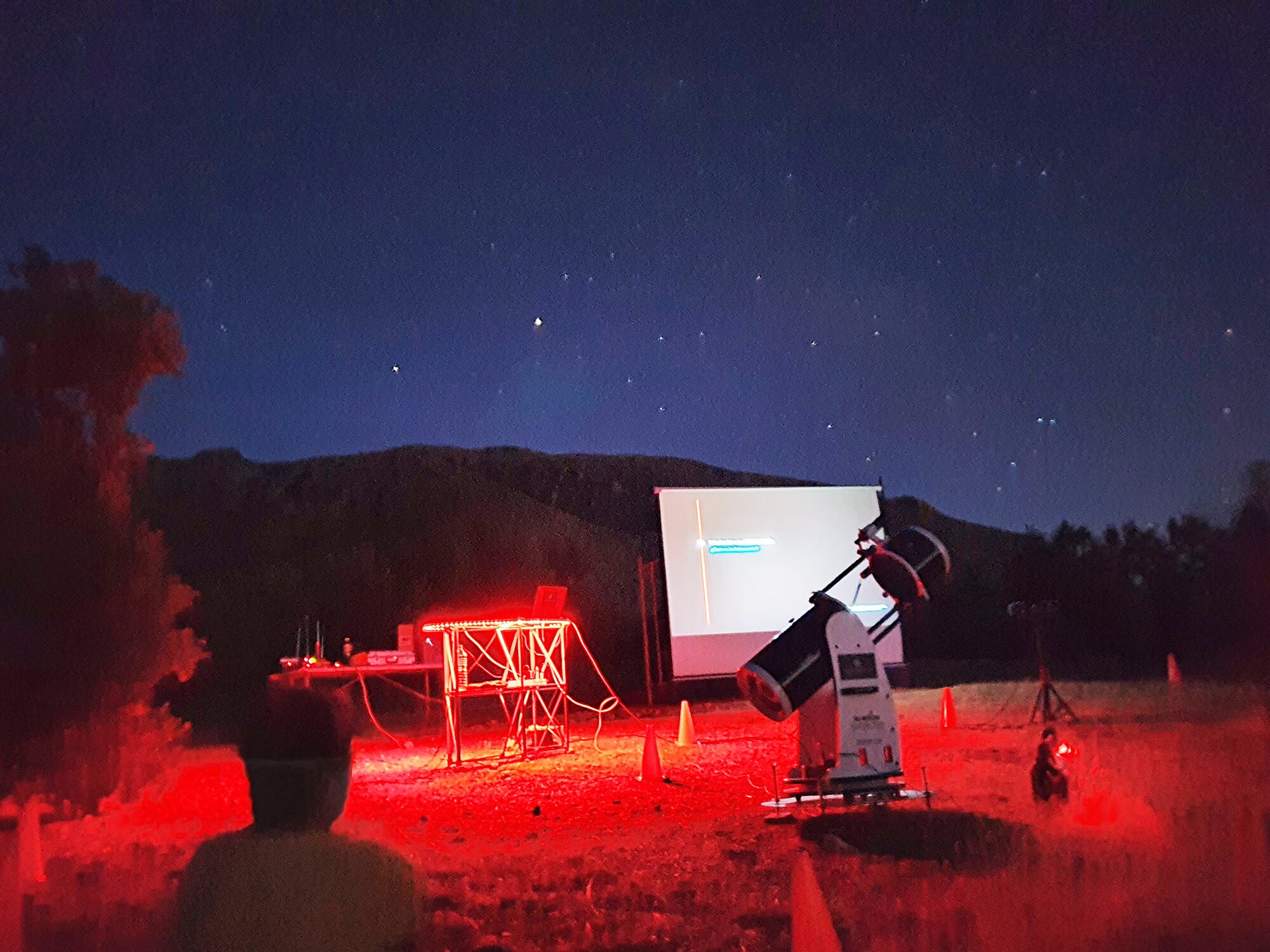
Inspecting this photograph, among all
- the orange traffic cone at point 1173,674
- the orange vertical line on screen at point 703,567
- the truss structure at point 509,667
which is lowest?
the orange traffic cone at point 1173,674

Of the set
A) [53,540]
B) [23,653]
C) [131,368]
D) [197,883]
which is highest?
[131,368]

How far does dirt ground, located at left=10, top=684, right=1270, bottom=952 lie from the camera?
3.87m

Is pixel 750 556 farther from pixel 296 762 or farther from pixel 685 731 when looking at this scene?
pixel 296 762

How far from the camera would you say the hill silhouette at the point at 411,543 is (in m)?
29.1

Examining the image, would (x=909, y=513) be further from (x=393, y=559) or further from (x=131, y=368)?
(x=131, y=368)

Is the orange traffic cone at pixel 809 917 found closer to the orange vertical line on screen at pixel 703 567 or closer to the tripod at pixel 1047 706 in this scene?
the tripod at pixel 1047 706

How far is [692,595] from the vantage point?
50.0 ft

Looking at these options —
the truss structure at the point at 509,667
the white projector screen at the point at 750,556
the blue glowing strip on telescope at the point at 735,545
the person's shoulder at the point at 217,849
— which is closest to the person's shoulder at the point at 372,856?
the person's shoulder at the point at 217,849

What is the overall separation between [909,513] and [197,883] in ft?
178

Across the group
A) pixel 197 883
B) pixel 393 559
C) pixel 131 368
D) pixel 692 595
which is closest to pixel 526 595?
pixel 393 559

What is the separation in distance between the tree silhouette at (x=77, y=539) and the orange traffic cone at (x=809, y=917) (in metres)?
4.58

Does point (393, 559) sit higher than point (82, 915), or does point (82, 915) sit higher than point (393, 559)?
point (393, 559)

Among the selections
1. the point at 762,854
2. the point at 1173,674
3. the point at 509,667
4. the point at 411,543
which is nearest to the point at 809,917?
the point at 762,854

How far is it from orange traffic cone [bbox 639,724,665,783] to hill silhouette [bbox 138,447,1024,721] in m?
6.80
